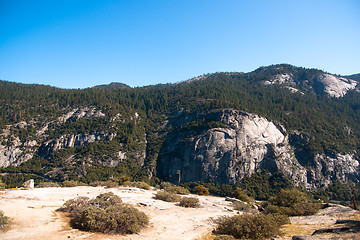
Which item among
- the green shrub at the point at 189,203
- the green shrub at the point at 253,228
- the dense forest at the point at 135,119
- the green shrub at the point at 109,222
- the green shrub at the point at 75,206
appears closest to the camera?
the green shrub at the point at 253,228

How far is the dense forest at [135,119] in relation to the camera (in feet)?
330

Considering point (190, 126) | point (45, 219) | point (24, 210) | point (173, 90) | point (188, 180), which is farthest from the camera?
point (173, 90)

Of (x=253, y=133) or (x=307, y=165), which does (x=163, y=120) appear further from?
(x=307, y=165)

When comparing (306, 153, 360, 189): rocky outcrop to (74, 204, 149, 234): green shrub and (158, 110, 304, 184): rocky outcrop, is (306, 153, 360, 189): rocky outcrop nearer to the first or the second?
(158, 110, 304, 184): rocky outcrop

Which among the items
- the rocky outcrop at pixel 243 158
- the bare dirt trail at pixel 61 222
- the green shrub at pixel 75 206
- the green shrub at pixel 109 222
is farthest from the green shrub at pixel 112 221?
the rocky outcrop at pixel 243 158

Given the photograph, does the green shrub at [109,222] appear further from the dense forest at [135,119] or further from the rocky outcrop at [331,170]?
the rocky outcrop at [331,170]

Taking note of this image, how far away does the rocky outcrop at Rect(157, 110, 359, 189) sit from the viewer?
94125 millimetres

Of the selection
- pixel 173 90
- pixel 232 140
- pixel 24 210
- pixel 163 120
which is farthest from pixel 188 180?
pixel 173 90

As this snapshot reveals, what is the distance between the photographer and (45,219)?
42.3 ft

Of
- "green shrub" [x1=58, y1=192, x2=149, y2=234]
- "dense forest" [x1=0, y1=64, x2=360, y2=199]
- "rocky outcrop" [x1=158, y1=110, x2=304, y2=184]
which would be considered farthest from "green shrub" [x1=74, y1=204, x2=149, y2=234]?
"rocky outcrop" [x1=158, y1=110, x2=304, y2=184]

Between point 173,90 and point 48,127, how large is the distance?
9627cm

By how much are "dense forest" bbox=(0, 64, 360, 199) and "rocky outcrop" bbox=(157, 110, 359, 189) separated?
7.01m

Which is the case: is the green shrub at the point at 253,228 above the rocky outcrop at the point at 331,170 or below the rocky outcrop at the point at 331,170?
above

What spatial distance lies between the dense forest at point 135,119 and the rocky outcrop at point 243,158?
7.01 m
